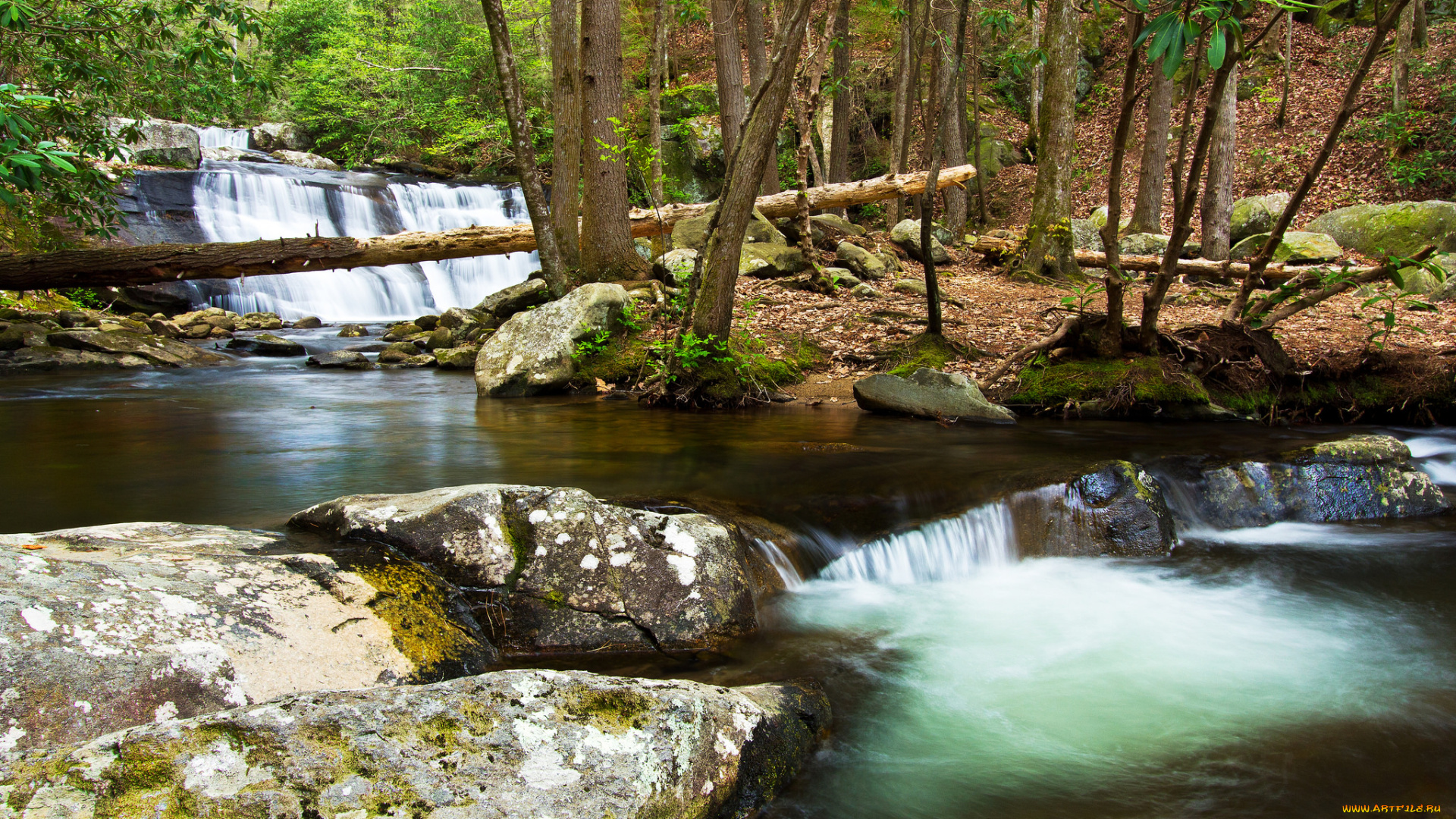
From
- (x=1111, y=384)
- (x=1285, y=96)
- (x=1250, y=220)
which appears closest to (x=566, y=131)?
(x=1111, y=384)

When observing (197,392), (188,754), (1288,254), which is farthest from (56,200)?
(1288,254)

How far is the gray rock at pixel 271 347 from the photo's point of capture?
1373cm

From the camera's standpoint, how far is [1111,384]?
7.99 metres

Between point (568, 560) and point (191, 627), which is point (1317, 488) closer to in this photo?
point (568, 560)

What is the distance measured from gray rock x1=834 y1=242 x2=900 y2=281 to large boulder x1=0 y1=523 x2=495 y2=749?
10750mm

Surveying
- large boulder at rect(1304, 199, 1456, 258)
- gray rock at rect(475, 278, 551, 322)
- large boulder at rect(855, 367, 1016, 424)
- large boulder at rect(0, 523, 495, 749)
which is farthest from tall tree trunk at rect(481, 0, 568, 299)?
large boulder at rect(1304, 199, 1456, 258)

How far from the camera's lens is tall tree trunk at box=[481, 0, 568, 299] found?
33.0ft

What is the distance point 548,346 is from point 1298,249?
38.3ft

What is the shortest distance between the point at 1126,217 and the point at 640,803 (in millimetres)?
18891

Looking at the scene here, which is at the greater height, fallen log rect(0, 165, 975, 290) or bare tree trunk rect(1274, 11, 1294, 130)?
bare tree trunk rect(1274, 11, 1294, 130)

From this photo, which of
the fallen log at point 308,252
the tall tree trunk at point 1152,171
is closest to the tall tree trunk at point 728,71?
the fallen log at point 308,252

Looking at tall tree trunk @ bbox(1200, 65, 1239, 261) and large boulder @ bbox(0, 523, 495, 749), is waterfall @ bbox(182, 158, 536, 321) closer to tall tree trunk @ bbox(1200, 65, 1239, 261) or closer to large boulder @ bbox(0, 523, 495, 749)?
tall tree trunk @ bbox(1200, 65, 1239, 261)

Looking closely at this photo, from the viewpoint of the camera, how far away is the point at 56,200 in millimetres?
10172

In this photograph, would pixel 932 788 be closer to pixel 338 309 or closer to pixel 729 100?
pixel 729 100
